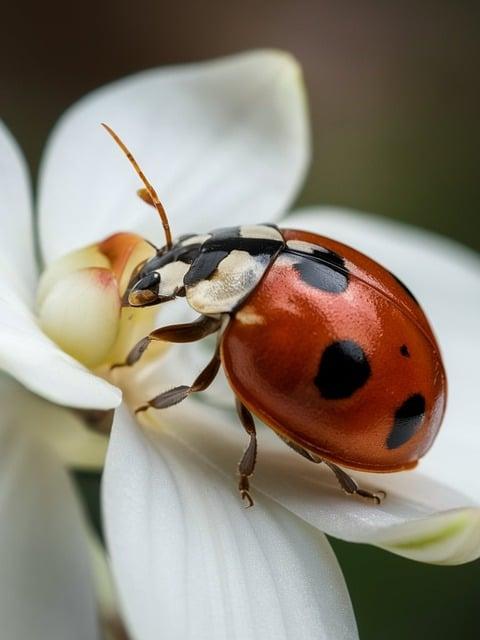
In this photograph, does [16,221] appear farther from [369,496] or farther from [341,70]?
[341,70]

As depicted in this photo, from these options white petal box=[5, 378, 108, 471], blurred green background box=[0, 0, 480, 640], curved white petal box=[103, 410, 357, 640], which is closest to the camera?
curved white petal box=[103, 410, 357, 640]

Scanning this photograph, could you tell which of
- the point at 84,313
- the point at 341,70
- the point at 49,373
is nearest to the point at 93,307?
the point at 84,313

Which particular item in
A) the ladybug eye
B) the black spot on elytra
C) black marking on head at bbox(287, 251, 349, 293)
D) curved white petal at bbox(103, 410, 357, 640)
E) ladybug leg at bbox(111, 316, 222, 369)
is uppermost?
black marking on head at bbox(287, 251, 349, 293)

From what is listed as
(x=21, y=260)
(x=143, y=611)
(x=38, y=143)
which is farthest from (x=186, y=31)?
(x=143, y=611)

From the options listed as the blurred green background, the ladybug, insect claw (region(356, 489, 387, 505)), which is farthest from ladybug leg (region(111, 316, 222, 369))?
the blurred green background

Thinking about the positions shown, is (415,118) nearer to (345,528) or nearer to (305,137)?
(305,137)

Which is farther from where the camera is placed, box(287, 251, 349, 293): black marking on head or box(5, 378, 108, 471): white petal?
box(5, 378, 108, 471): white petal

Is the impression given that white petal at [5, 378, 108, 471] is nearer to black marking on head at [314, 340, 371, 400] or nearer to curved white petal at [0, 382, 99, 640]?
curved white petal at [0, 382, 99, 640]
